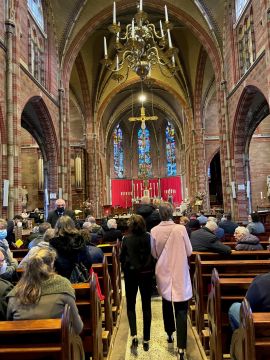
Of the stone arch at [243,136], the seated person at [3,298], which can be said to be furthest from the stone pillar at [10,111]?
the stone arch at [243,136]

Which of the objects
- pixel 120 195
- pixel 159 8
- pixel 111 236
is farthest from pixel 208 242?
pixel 120 195

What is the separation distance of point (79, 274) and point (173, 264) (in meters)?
1.06

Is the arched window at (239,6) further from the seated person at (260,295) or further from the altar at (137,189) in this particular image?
the altar at (137,189)

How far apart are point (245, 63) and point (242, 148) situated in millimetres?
3646

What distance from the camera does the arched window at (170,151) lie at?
119 feet

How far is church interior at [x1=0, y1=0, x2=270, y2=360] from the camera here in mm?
Answer: 10531

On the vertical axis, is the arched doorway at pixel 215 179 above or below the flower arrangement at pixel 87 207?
above

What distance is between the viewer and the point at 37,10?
14.6 m

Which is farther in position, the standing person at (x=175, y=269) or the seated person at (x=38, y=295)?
the standing person at (x=175, y=269)

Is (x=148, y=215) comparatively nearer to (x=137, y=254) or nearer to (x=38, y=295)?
(x=137, y=254)

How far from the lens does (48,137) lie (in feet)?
52.4

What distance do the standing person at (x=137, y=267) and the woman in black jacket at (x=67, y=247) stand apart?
671 millimetres

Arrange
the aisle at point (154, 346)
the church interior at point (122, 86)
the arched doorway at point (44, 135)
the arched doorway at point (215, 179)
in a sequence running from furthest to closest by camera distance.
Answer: the arched doorway at point (215, 179)
the arched doorway at point (44, 135)
the church interior at point (122, 86)
the aisle at point (154, 346)

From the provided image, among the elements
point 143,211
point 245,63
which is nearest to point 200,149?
point 245,63
